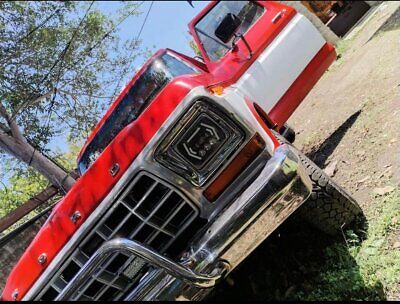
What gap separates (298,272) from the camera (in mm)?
3775

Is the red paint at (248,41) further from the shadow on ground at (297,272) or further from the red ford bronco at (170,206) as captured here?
the red ford bronco at (170,206)

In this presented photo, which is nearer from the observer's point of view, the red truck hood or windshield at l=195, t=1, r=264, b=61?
the red truck hood

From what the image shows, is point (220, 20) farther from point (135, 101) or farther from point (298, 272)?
point (298, 272)

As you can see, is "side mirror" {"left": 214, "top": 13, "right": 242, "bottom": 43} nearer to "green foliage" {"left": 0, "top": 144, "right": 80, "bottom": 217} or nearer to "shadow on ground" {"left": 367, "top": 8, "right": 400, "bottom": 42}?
"shadow on ground" {"left": 367, "top": 8, "right": 400, "bottom": 42}

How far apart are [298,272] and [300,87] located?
8.31ft

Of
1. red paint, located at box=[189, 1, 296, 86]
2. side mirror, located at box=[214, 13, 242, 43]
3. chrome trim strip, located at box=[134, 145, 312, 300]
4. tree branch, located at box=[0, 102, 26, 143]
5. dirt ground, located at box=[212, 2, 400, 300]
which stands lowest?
dirt ground, located at box=[212, 2, 400, 300]

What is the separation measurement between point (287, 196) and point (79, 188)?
1.28 metres

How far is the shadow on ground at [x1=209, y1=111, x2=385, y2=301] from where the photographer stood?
333 cm

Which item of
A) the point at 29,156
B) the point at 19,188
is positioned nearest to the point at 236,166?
the point at 29,156

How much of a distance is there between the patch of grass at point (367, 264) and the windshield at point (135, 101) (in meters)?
1.92

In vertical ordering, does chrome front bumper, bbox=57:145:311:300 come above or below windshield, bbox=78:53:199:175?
below

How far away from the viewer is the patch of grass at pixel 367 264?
3053mm

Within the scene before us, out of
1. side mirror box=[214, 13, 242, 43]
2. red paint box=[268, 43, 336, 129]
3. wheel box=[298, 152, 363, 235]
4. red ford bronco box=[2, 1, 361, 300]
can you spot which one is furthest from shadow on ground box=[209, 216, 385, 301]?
side mirror box=[214, 13, 242, 43]

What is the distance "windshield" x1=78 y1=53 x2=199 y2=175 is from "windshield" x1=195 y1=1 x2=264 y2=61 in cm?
133
